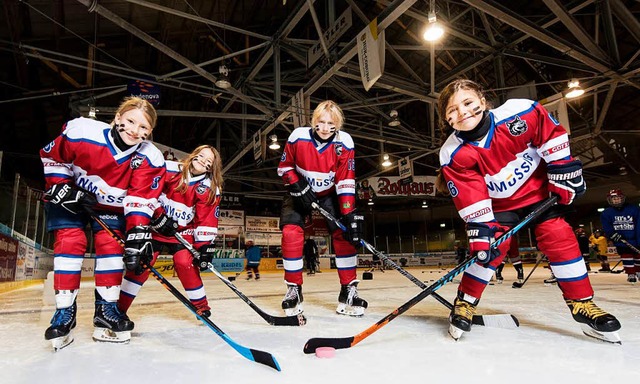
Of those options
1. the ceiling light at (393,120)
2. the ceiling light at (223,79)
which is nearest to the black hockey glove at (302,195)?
the ceiling light at (223,79)

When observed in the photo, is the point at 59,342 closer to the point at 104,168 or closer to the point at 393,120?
the point at 104,168

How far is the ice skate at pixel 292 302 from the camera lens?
7.58ft

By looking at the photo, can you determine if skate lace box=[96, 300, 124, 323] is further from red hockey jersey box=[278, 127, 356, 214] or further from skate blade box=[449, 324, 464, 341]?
skate blade box=[449, 324, 464, 341]

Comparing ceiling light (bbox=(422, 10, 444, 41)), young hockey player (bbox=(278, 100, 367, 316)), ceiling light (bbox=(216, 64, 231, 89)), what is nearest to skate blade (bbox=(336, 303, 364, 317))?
young hockey player (bbox=(278, 100, 367, 316))

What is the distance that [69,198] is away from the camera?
1796 millimetres

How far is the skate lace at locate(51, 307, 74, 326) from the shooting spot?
5.51 feet

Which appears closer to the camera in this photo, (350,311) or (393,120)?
(350,311)

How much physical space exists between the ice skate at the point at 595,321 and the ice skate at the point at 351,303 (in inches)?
44.2

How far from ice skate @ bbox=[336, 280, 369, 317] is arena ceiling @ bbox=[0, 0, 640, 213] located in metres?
3.34

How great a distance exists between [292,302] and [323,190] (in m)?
0.78

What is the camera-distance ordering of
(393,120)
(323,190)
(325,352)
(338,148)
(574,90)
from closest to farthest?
(325,352)
(338,148)
(323,190)
(574,90)
(393,120)

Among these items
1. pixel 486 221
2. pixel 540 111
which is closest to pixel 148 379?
pixel 486 221

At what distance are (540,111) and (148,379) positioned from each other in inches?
76.9

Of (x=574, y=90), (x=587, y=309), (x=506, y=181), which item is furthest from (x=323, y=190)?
(x=574, y=90)
